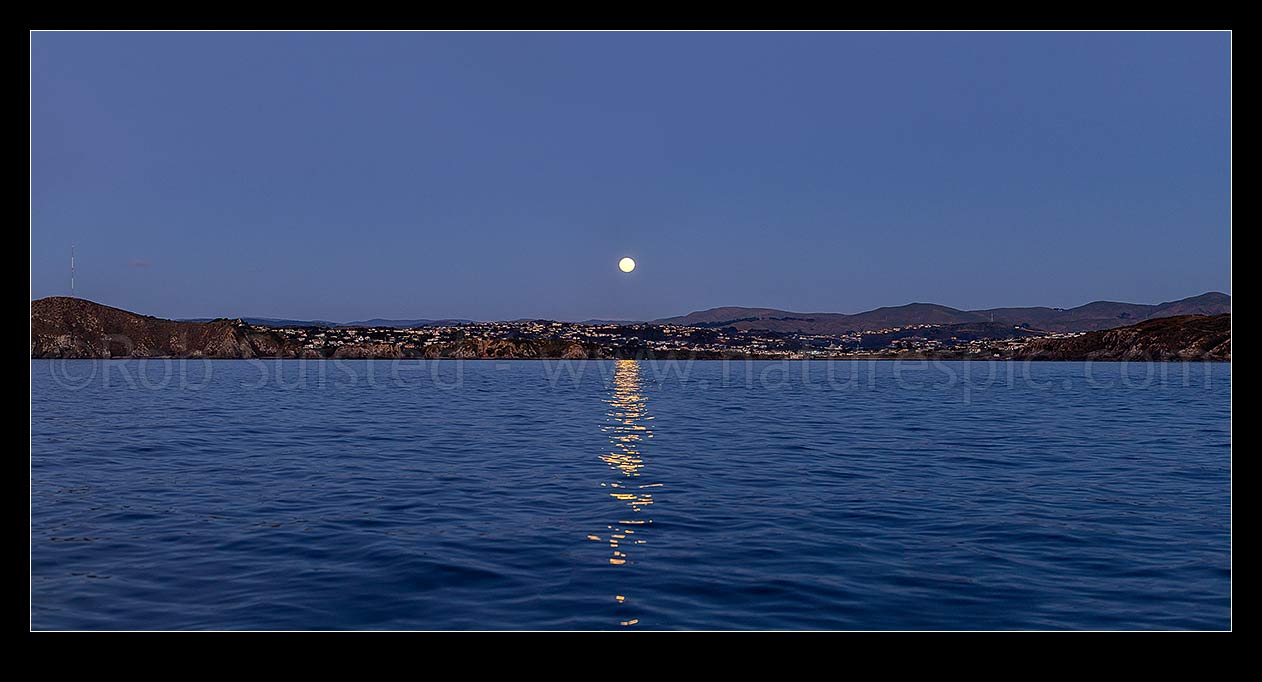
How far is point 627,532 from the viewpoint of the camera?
17.1m

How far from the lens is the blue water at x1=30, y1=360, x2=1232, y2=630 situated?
38.8 ft

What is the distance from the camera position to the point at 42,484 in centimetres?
2372

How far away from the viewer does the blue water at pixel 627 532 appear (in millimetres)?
11820

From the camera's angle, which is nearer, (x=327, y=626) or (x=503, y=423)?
(x=327, y=626)

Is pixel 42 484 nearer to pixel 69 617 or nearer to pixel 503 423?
pixel 69 617

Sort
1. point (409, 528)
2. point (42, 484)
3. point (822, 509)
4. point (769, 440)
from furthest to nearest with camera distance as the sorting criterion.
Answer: point (769, 440), point (42, 484), point (822, 509), point (409, 528)

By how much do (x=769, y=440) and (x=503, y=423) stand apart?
16.9m

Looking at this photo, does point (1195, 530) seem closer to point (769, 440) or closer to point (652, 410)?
point (769, 440)
